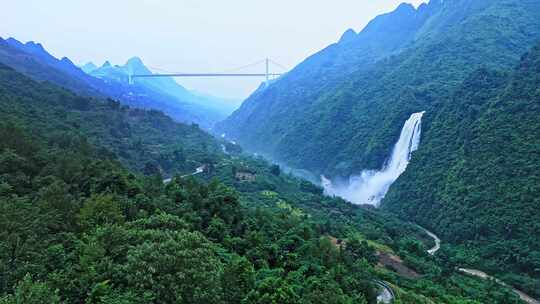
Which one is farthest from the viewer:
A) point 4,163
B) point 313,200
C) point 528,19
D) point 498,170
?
point 528,19

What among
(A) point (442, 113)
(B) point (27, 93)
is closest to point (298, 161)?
(A) point (442, 113)

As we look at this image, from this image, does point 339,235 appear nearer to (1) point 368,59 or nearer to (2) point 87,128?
(2) point 87,128

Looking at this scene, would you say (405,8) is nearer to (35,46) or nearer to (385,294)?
(35,46)

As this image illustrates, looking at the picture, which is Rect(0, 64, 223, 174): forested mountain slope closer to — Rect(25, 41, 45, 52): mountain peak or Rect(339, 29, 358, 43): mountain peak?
Rect(25, 41, 45, 52): mountain peak

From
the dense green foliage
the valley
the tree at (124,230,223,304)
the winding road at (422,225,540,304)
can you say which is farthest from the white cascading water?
the tree at (124,230,223,304)

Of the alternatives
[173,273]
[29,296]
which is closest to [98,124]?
[173,273]
